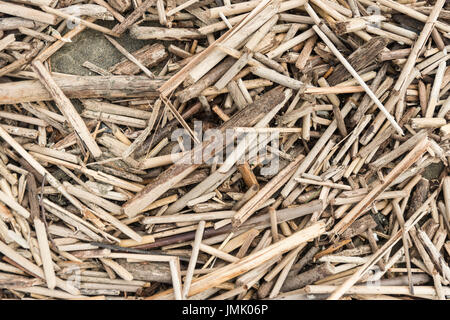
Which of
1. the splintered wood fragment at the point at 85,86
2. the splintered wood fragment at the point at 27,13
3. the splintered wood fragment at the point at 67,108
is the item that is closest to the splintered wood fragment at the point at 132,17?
the splintered wood fragment at the point at 85,86

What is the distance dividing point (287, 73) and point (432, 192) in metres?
1.65

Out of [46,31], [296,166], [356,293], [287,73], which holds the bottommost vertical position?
[356,293]

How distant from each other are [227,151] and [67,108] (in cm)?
134

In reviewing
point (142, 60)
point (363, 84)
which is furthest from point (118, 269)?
point (363, 84)

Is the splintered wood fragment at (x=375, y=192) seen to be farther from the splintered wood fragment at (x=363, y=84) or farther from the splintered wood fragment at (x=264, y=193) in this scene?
the splintered wood fragment at (x=264, y=193)

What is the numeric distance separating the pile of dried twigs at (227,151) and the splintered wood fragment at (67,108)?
0.01m

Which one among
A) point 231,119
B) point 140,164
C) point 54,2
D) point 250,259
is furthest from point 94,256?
point 54,2

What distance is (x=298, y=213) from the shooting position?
3541 mm

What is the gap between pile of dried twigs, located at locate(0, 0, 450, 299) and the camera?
3.44 meters

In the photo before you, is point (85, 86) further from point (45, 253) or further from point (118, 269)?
point (118, 269)

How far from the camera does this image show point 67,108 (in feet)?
11.5

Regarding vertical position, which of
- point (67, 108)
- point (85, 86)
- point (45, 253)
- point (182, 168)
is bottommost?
point (45, 253)

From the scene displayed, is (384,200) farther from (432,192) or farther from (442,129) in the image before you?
(442,129)

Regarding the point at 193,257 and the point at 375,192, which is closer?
Result: the point at 193,257
